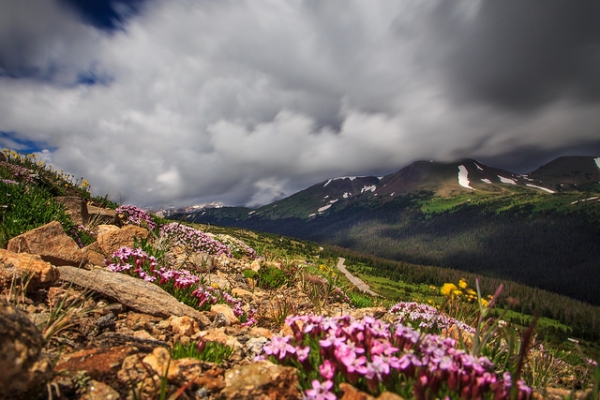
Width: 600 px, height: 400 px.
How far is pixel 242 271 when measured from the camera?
13359 mm

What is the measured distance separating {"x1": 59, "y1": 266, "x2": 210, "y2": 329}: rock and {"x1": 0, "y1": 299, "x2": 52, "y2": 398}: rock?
2.98m

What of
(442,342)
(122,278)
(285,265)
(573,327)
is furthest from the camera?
(573,327)

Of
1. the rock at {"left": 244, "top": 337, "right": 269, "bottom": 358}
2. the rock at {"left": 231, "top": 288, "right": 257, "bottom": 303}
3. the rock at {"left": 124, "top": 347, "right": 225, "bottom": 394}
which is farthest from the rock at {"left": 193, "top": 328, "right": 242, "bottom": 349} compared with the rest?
the rock at {"left": 231, "top": 288, "right": 257, "bottom": 303}

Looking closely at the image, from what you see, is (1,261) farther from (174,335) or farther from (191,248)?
(191,248)

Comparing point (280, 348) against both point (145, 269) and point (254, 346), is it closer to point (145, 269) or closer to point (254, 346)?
point (254, 346)

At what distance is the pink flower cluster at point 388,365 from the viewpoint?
3184 mm

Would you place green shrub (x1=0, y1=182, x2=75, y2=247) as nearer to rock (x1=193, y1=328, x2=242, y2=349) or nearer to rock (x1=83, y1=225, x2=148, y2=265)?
rock (x1=83, y1=225, x2=148, y2=265)

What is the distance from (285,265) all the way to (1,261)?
1026cm

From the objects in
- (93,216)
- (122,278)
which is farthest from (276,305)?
(93,216)

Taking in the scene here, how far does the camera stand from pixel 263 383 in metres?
3.36

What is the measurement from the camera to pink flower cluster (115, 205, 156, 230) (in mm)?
15635

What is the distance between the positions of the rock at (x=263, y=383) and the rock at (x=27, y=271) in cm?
444

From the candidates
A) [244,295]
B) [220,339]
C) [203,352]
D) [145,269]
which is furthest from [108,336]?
[244,295]

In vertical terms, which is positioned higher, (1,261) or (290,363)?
(1,261)
